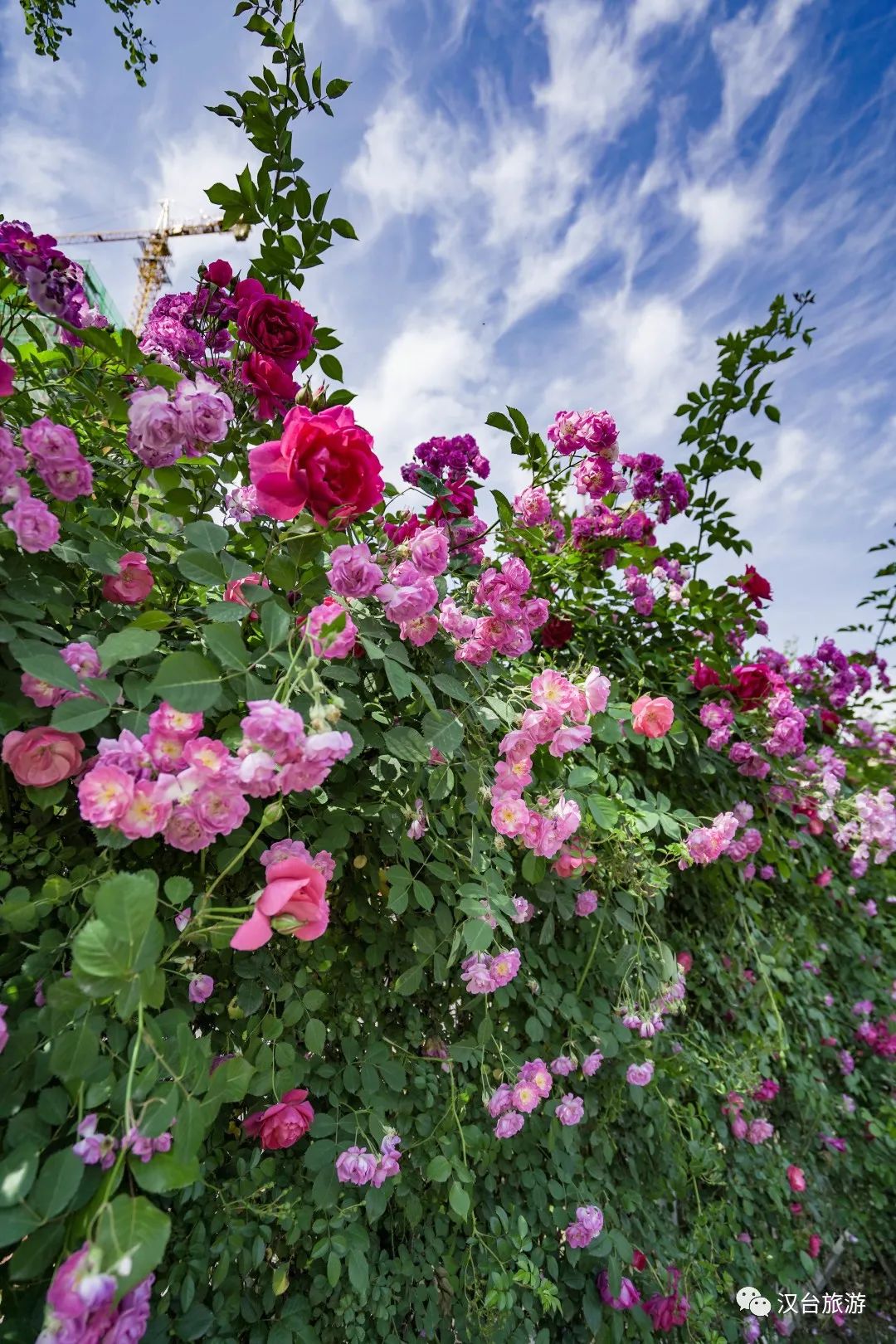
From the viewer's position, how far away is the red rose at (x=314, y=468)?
0.82 meters

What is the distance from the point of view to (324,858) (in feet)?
3.26

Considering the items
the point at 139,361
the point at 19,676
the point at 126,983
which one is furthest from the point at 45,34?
the point at 126,983

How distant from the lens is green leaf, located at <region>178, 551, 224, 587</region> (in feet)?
2.70

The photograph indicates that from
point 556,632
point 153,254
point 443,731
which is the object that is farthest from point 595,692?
point 153,254

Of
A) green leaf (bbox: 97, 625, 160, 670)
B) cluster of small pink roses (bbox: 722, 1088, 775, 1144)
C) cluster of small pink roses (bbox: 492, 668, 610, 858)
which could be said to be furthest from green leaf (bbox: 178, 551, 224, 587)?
cluster of small pink roses (bbox: 722, 1088, 775, 1144)

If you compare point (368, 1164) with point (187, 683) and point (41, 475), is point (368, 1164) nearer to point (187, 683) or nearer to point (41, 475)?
point (187, 683)

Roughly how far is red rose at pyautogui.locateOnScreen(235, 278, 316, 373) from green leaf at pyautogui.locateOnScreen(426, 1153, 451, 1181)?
142 centimetres

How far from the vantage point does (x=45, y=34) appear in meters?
2.28

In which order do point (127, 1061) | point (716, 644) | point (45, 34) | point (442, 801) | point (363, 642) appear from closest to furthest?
point (127, 1061)
point (363, 642)
point (442, 801)
point (716, 644)
point (45, 34)

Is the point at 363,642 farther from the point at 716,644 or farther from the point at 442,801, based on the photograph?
the point at 716,644

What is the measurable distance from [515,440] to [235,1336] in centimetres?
163

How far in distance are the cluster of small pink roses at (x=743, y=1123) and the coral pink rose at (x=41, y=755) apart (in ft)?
7.23

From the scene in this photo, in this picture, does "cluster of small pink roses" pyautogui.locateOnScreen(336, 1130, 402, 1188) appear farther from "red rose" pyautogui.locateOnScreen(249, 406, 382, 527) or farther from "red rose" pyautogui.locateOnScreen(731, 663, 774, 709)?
"red rose" pyautogui.locateOnScreen(731, 663, 774, 709)

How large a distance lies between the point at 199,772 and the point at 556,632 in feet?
4.31
